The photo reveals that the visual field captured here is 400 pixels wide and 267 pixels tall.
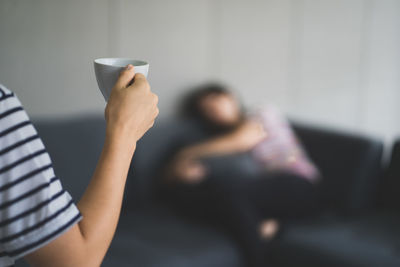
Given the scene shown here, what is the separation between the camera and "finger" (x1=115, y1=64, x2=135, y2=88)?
0.56 metres

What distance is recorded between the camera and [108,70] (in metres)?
0.58

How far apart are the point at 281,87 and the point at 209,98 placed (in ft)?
2.16

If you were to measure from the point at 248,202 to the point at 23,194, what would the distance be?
1514 millimetres

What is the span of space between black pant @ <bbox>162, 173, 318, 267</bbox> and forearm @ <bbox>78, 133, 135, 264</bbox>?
130 centimetres

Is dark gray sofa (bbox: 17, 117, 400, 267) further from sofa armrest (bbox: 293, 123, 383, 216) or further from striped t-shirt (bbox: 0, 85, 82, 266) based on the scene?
striped t-shirt (bbox: 0, 85, 82, 266)

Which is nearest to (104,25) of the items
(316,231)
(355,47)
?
(316,231)

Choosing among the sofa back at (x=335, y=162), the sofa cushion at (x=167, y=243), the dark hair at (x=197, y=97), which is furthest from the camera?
the dark hair at (x=197, y=97)

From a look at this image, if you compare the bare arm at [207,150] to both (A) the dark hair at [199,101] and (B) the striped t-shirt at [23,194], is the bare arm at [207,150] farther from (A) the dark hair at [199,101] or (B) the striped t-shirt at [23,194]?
(B) the striped t-shirt at [23,194]

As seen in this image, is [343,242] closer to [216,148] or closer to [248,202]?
[248,202]

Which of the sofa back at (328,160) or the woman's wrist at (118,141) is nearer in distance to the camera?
the woman's wrist at (118,141)

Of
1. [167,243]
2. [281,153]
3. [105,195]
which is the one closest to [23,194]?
[105,195]

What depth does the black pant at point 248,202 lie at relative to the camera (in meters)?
1.80

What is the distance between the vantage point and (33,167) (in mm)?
472

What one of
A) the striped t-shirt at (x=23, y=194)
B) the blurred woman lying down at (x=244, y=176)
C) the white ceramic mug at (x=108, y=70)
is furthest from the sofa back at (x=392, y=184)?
the striped t-shirt at (x=23, y=194)
